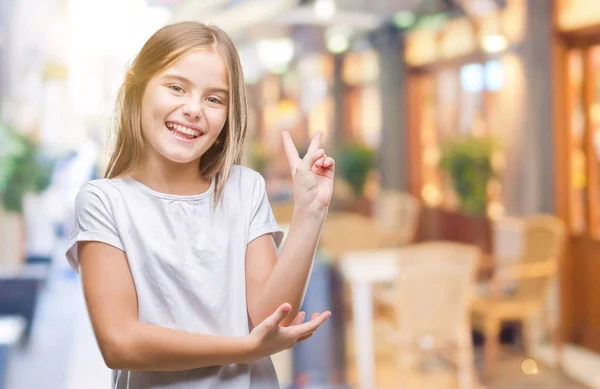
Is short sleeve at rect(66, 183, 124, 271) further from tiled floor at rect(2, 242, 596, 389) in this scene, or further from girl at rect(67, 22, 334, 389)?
tiled floor at rect(2, 242, 596, 389)

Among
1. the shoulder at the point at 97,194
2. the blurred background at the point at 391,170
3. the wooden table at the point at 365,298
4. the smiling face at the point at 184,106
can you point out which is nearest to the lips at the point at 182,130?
the smiling face at the point at 184,106

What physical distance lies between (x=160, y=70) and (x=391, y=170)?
15.9 feet

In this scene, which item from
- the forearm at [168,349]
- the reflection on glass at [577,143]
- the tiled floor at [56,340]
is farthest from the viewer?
the reflection on glass at [577,143]

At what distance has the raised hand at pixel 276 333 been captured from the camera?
3.05ft

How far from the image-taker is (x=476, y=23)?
524 cm

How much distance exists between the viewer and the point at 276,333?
37.4 inches

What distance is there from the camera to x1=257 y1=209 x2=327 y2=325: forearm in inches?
39.5

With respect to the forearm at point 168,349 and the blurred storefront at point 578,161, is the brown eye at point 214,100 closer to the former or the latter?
the forearm at point 168,349

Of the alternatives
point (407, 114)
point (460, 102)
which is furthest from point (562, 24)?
point (407, 114)

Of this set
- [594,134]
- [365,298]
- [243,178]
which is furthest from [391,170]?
[243,178]

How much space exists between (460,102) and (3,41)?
131 inches

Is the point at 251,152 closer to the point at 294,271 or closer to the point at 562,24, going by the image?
the point at 562,24

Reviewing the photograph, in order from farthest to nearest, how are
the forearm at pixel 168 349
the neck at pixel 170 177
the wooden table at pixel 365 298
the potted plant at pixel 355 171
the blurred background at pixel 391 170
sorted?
the potted plant at pixel 355 171 → the wooden table at pixel 365 298 → the blurred background at pixel 391 170 → the neck at pixel 170 177 → the forearm at pixel 168 349

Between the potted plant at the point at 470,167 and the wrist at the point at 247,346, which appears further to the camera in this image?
the potted plant at the point at 470,167
